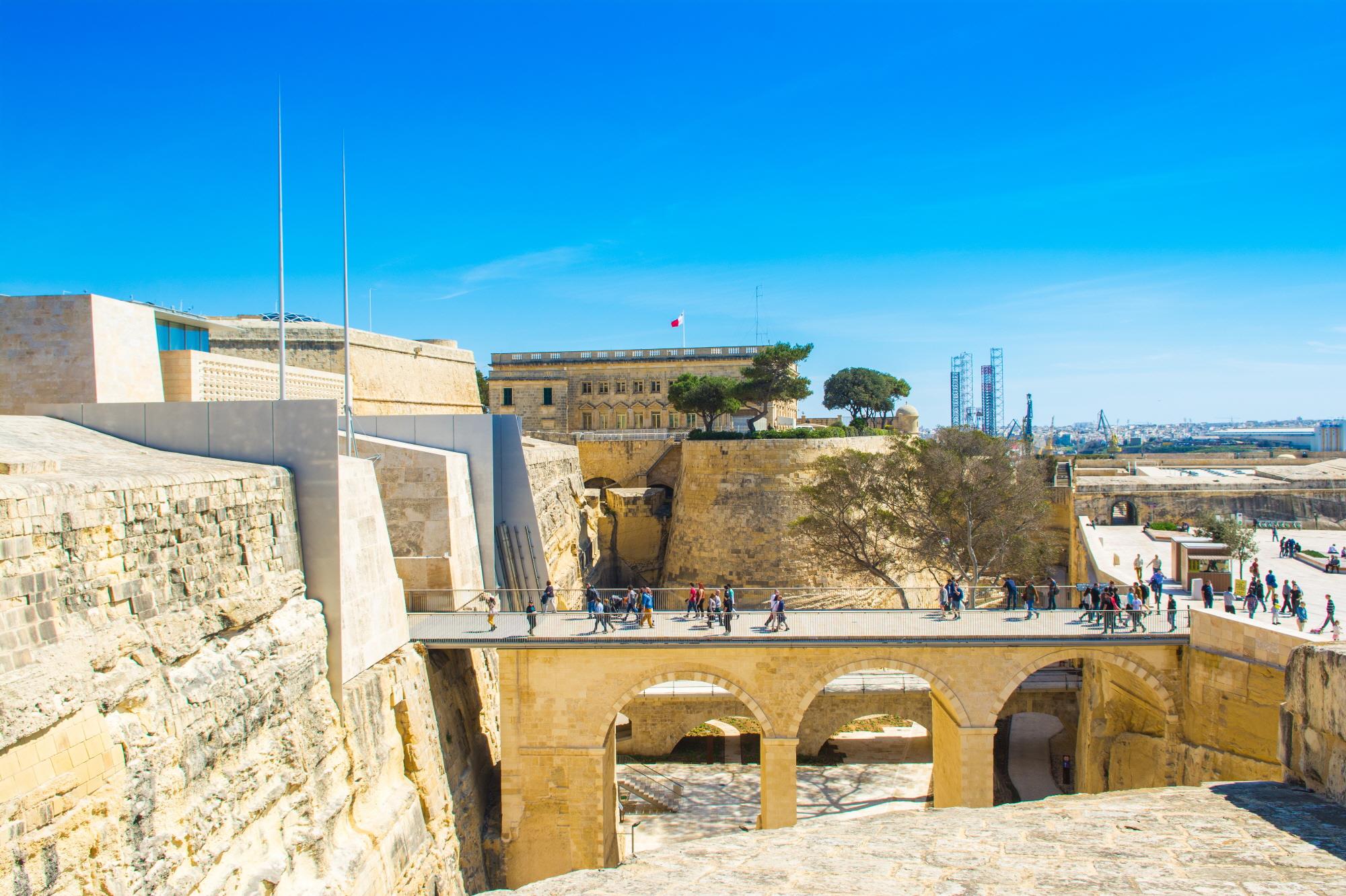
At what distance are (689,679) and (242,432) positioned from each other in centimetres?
732

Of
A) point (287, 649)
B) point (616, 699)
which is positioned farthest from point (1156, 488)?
point (287, 649)

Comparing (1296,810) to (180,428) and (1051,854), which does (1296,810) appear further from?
(180,428)

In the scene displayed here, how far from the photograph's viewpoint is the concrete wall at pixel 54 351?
12172 millimetres

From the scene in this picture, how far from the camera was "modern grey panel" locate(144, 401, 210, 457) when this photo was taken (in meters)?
10.3

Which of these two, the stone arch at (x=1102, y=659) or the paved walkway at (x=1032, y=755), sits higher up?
the stone arch at (x=1102, y=659)

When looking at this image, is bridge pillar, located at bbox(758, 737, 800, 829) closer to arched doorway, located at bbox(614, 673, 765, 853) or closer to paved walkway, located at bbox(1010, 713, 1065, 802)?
arched doorway, located at bbox(614, 673, 765, 853)

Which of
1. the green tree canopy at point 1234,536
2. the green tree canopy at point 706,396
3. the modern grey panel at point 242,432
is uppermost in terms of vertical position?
the green tree canopy at point 706,396

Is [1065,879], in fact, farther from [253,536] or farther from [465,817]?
[465,817]

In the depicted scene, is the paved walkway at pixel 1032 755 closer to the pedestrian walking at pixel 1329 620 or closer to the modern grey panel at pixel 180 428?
the pedestrian walking at pixel 1329 620

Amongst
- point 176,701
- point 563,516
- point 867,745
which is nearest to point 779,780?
point 867,745

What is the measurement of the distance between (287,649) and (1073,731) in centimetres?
1710

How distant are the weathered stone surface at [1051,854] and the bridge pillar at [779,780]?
8561mm

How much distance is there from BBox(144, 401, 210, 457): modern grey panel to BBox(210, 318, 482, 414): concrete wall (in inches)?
423

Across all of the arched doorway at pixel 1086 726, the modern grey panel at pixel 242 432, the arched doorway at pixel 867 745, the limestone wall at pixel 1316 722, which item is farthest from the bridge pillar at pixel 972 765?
the modern grey panel at pixel 242 432
